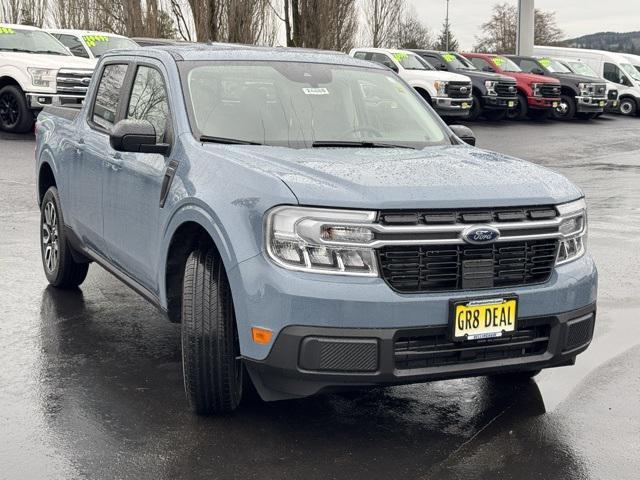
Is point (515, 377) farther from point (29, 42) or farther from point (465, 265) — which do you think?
point (29, 42)

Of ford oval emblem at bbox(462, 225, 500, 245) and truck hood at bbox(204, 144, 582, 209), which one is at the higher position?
truck hood at bbox(204, 144, 582, 209)

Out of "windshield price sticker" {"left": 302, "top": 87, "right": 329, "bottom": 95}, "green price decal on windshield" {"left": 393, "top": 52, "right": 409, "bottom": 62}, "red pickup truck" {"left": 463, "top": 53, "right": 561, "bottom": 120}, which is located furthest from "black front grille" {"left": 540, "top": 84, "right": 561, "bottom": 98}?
"windshield price sticker" {"left": 302, "top": 87, "right": 329, "bottom": 95}

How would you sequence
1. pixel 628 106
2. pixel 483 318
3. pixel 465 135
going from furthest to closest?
pixel 628 106
pixel 465 135
pixel 483 318

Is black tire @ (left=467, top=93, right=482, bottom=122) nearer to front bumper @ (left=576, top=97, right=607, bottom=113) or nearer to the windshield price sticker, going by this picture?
front bumper @ (left=576, top=97, right=607, bottom=113)

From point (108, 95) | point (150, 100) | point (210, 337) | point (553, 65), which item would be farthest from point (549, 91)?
point (210, 337)

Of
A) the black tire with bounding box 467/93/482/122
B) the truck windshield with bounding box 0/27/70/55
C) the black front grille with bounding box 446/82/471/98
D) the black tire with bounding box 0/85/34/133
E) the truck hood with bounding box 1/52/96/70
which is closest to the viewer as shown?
the truck hood with bounding box 1/52/96/70

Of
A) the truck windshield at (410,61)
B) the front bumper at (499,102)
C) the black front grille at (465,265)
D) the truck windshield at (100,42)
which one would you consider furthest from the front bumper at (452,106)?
the black front grille at (465,265)

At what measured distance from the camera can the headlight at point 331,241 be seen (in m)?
4.15

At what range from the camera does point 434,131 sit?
19.3 feet

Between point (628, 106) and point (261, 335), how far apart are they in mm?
33204

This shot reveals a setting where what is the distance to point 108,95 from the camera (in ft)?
21.4

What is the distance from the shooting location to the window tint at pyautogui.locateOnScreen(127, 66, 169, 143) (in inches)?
218

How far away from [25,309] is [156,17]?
33.7 metres

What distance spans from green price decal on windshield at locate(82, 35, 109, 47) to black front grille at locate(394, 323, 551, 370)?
19.5m
